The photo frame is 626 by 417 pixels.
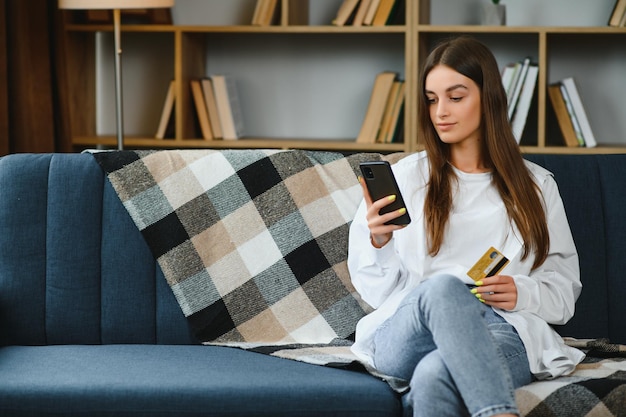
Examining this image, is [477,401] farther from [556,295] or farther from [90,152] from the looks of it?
[90,152]

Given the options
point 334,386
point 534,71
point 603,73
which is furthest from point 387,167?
point 603,73

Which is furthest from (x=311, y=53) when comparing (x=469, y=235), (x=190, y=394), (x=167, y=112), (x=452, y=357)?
(x=452, y=357)

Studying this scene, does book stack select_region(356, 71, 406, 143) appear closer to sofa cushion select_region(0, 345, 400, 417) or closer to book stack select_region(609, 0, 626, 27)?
book stack select_region(609, 0, 626, 27)

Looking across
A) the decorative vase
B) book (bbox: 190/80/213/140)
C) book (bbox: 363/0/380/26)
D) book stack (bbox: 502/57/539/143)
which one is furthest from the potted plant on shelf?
book (bbox: 190/80/213/140)

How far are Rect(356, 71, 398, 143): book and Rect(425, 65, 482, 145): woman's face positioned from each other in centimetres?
142

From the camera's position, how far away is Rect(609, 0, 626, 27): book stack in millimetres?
3479

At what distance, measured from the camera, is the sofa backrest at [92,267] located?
233cm

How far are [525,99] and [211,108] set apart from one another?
47.6 inches

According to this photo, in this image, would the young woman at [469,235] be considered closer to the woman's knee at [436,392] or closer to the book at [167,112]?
the woman's knee at [436,392]

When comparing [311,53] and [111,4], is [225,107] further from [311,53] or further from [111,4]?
[111,4]

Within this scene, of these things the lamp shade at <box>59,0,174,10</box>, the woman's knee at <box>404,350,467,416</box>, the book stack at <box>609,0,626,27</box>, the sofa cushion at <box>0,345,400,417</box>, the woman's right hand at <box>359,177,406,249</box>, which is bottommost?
the sofa cushion at <box>0,345,400,417</box>

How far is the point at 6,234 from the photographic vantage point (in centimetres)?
234

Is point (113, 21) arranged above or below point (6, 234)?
above

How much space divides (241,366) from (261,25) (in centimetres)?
186
